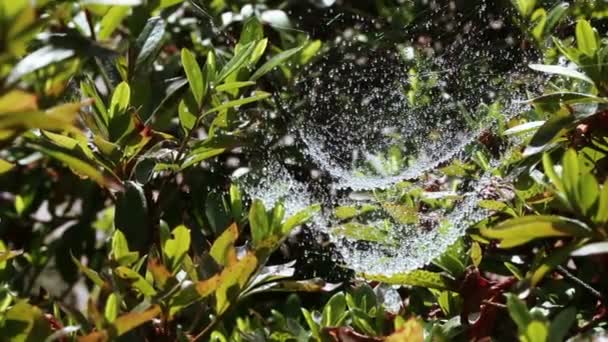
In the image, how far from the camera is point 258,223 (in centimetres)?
133

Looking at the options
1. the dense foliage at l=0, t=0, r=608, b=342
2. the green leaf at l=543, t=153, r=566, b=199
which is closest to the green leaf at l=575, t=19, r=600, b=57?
the dense foliage at l=0, t=0, r=608, b=342

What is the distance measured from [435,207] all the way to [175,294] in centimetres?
72

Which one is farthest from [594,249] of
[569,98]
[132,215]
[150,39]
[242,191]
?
[242,191]

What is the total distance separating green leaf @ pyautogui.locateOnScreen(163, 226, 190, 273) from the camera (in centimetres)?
118

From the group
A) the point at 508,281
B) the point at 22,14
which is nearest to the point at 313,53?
the point at 508,281

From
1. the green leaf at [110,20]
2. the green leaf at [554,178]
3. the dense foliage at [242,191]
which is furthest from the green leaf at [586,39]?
the green leaf at [110,20]

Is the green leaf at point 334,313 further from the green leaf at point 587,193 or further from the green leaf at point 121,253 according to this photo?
the green leaf at point 587,193

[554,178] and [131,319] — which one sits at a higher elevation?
[554,178]

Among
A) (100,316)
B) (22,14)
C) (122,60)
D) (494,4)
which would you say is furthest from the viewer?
(494,4)

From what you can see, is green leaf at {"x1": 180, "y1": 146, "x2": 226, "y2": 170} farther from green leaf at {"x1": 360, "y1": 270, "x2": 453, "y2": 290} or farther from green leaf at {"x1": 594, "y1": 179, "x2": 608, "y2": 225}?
green leaf at {"x1": 594, "y1": 179, "x2": 608, "y2": 225}

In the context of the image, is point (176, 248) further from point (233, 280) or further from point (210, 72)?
point (210, 72)

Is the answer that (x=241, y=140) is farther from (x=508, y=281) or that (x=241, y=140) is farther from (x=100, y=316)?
(x=100, y=316)

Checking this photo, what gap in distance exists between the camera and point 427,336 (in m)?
1.17

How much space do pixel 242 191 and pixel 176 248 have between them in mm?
690
